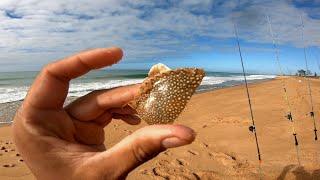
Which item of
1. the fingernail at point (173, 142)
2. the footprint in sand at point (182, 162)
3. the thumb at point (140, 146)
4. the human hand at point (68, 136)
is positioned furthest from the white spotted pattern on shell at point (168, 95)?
the footprint in sand at point (182, 162)

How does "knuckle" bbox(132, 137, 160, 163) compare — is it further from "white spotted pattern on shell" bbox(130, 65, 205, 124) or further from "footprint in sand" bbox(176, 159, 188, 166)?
"footprint in sand" bbox(176, 159, 188, 166)

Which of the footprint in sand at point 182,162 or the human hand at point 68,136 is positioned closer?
the human hand at point 68,136

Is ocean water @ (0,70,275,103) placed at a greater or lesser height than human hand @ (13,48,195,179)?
lesser

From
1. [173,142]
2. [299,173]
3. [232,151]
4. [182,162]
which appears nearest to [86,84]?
[232,151]

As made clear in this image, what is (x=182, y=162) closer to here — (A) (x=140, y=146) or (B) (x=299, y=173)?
(B) (x=299, y=173)

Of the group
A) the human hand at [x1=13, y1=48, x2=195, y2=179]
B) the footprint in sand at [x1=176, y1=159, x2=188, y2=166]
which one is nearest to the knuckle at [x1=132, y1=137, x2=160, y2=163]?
the human hand at [x1=13, y1=48, x2=195, y2=179]

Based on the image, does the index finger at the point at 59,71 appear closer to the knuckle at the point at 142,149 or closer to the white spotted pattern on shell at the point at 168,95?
the white spotted pattern on shell at the point at 168,95

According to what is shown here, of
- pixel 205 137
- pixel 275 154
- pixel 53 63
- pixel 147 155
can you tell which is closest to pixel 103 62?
pixel 53 63
